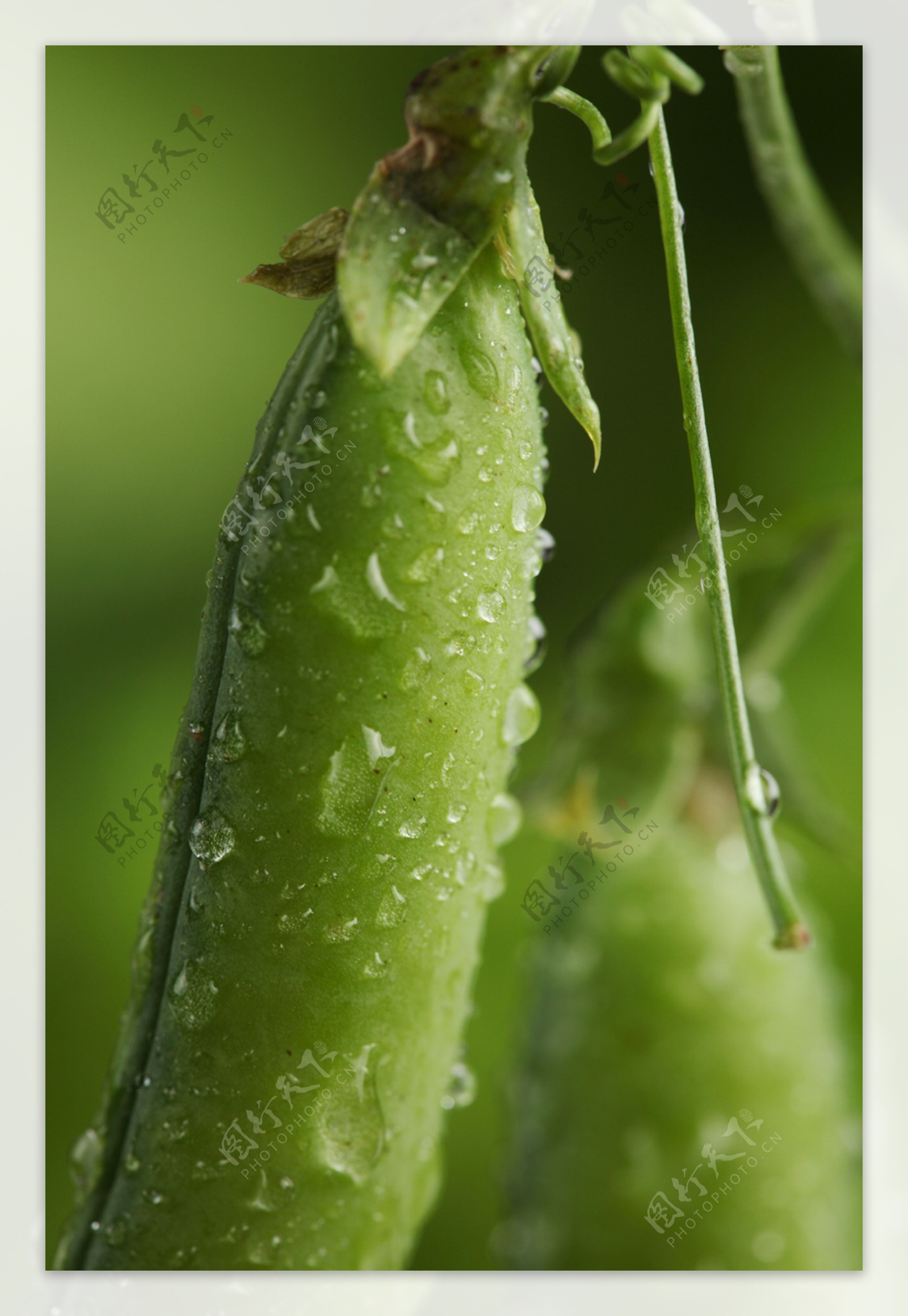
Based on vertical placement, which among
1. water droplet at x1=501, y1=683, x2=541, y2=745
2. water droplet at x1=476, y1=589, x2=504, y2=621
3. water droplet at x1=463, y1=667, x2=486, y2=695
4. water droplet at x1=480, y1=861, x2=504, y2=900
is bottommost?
water droplet at x1=480, y1=861, x2=504, y2=900

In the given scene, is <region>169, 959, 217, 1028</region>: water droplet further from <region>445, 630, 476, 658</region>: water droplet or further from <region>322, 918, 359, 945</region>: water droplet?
<region>445, 630, 476, 658</region>: water droplet

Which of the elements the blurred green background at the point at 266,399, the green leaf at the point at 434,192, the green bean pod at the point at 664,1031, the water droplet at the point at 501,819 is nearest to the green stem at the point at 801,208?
the blurred green background at the point at 266,399

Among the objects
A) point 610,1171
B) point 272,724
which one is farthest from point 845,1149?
point 272,724

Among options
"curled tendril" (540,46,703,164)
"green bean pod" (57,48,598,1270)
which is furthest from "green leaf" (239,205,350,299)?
"curled tendril" (540,46,703,164)

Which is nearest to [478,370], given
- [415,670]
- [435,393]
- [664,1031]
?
[435,393]

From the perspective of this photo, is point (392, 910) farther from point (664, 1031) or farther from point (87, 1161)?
point (664, 1031)

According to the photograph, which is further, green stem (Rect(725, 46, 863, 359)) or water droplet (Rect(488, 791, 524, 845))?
green stem (Rect(725, 46, 863, 359))

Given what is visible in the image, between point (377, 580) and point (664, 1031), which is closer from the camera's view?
point (377, 580)
